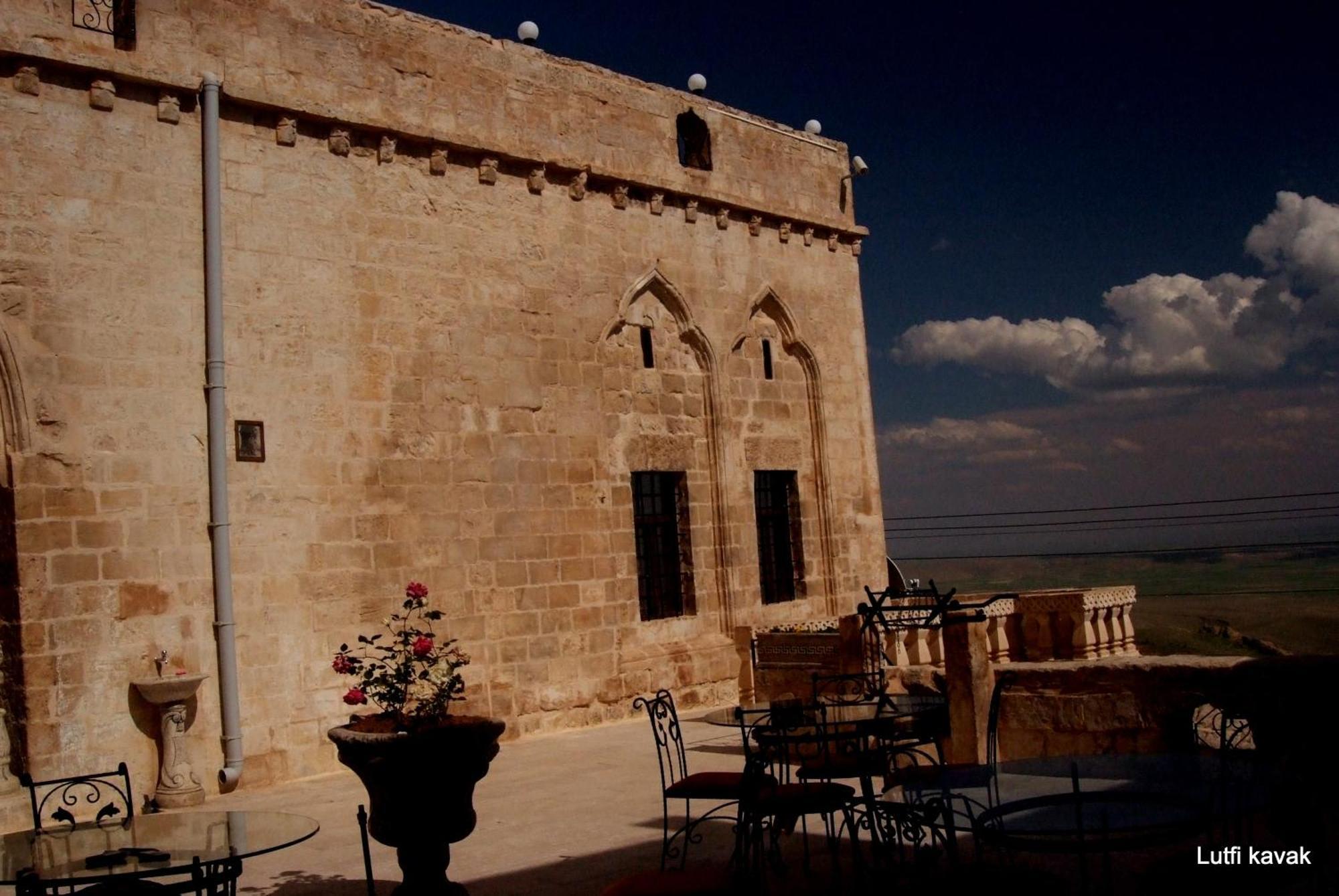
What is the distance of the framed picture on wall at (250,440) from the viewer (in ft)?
30.3

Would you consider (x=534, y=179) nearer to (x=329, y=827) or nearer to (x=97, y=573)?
(x=97, y=573)

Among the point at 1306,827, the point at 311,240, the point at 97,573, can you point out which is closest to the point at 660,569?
the point at 311,240

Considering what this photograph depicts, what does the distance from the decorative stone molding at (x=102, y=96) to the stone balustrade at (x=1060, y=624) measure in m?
10.1

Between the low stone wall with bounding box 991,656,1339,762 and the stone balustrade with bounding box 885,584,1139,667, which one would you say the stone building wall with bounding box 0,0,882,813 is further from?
the low stone wall with bounding box 991,656,1339,762

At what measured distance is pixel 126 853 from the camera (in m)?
4.26

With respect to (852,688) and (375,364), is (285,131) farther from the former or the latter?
(852,688)

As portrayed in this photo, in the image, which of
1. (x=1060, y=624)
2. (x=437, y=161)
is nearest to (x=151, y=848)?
(x=437, y=161)

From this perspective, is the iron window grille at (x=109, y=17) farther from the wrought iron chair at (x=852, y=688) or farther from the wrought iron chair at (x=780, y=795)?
the wrought iron chair at (x=780, y=795)

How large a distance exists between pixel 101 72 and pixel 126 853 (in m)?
6.56

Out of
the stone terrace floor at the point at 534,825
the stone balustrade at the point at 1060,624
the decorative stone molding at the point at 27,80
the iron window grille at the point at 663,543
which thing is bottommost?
the stone terrace floor at the point at 534,825

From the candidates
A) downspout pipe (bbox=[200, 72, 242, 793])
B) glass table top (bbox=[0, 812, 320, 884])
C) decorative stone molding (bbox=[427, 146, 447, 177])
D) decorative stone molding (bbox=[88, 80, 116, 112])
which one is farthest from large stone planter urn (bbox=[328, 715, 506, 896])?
decorative stone molding (bbox=[427, 146, 447, 177])

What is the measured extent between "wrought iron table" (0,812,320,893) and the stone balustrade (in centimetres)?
1011

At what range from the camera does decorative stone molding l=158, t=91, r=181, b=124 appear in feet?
29.7

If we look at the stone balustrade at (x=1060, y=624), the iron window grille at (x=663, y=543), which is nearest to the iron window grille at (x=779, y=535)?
the iron window grille at (x=663, y=543)
